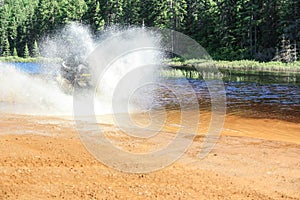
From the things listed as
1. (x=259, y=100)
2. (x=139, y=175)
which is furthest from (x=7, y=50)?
(x=139, y=175)

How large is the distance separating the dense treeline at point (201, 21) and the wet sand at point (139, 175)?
124 ft

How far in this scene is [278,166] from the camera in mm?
6625

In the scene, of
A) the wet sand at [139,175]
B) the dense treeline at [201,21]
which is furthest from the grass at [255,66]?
the wet sand at [139,175]

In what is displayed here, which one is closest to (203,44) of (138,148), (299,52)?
(299,52)

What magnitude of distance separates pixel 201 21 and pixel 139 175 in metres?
57.2

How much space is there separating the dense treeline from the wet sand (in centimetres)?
3776

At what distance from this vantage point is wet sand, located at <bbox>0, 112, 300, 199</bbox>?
525 cm

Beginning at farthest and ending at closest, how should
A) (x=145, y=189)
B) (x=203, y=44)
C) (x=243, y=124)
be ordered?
1. (x=203, y=44)
2. (x=243, y=124)
3. (x=145, y=189)

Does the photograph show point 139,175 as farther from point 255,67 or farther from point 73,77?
point 255,67

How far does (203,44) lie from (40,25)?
140 feet

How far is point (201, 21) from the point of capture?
60719 millimetres

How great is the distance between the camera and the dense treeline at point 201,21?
48375 millimetres

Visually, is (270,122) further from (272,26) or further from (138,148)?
(272,26)

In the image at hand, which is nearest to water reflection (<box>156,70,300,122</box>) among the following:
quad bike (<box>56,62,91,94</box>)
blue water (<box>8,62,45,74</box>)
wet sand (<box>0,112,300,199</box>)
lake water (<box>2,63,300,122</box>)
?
lake water (<box>2,63,300,122</box>)
